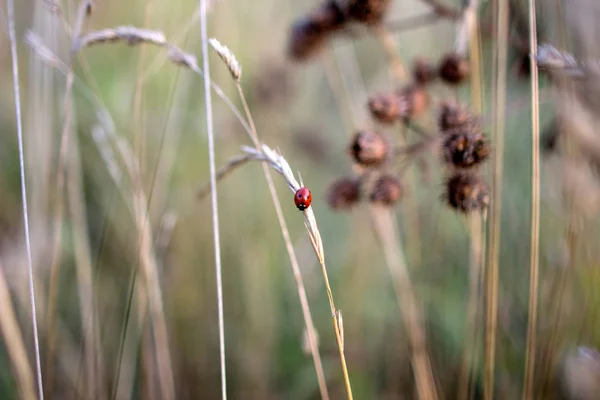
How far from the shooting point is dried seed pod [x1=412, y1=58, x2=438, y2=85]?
3.87ft

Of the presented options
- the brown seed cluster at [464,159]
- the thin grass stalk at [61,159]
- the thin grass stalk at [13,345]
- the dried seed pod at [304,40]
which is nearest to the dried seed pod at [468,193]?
the brown seed cluster at [464,159]

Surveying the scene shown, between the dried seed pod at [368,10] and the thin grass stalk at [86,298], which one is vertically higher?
the dried seed pod at [368,10]

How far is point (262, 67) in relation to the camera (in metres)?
2.01

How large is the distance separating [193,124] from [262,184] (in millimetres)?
370

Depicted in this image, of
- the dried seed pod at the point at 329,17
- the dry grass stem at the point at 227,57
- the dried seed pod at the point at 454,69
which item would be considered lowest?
the dried seed pod at the point at 454,69

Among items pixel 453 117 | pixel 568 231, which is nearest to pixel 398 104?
pixel 453 117

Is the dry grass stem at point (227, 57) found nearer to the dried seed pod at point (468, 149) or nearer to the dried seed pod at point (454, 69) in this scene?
the dried seed pod at point (468, 149)

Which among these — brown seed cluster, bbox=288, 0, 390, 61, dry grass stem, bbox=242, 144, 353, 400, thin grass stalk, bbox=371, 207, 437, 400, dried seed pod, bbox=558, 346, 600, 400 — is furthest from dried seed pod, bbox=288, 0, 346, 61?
dried seed pod, bbox=558, 346, 600, 400

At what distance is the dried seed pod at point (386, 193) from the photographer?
1007 millimetres

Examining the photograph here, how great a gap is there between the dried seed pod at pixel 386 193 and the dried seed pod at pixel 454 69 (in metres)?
0.32

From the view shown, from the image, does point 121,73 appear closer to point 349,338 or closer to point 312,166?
point 312,166

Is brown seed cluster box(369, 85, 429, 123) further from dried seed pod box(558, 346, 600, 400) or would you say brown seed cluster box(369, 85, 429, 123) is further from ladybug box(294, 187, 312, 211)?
dried seed pod box(558, 346, 600, 400)

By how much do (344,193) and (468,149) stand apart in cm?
30

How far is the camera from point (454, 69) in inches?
44.9
